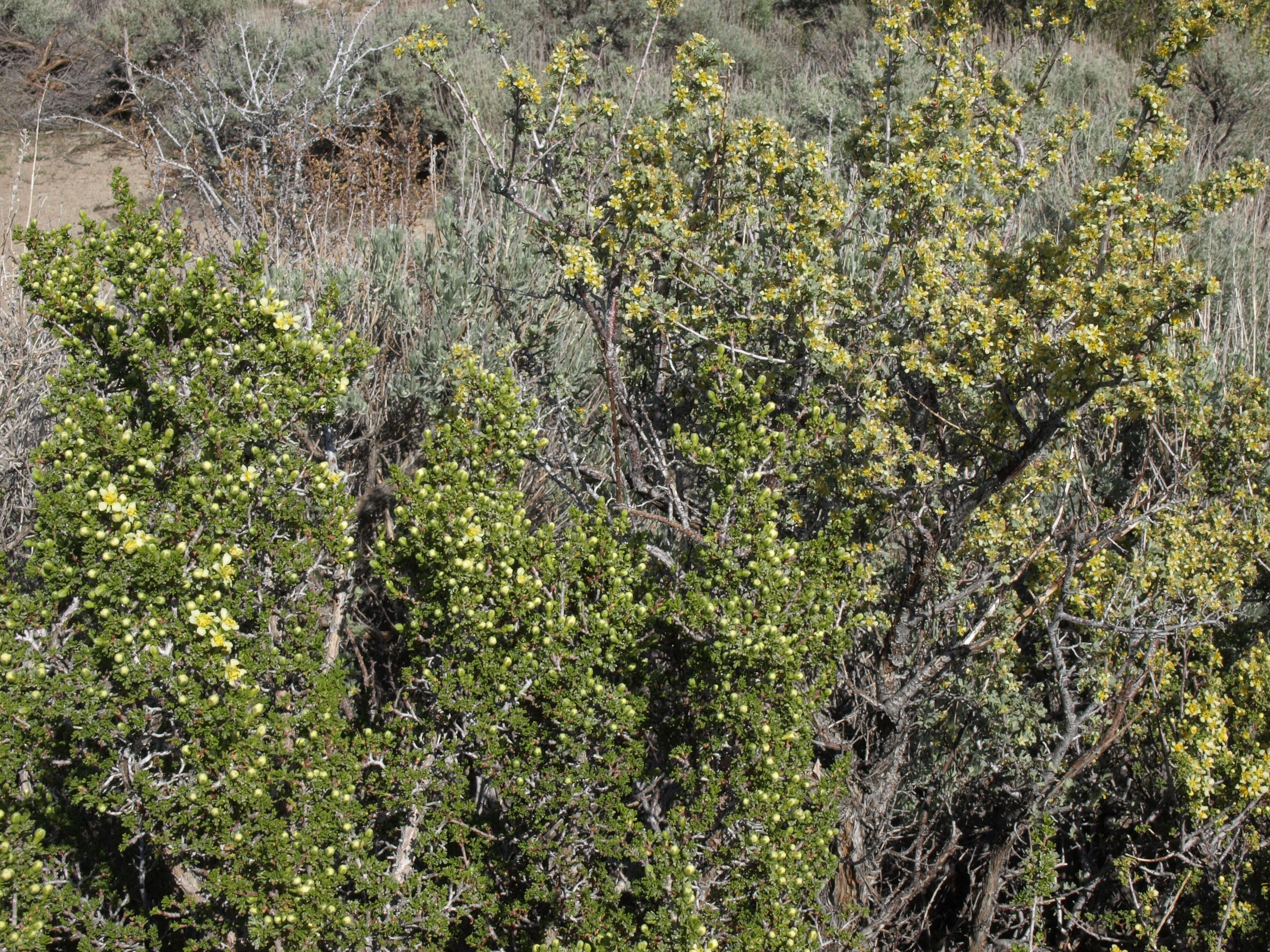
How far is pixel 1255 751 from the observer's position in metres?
2.81

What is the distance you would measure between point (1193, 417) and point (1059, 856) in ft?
5.18

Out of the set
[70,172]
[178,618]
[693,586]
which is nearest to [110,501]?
[178,618]

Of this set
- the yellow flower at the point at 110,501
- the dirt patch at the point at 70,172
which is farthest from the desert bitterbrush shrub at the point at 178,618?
the dirt patch at the point at 70,172

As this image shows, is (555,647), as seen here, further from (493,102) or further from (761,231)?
(493,102)

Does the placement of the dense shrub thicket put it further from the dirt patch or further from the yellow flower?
the dirt patch

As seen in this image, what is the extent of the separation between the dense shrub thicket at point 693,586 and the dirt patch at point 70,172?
19.3 feet

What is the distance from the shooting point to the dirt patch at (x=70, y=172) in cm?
845

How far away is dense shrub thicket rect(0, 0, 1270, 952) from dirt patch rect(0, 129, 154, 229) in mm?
5873

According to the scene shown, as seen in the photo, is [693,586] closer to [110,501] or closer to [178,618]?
[178,618]

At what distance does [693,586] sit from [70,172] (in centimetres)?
962

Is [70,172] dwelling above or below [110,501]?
below

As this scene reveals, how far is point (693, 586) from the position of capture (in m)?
2.31

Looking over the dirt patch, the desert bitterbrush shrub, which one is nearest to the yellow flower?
the desert bitterbrush shrub

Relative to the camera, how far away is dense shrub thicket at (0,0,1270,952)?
85.8 inches
